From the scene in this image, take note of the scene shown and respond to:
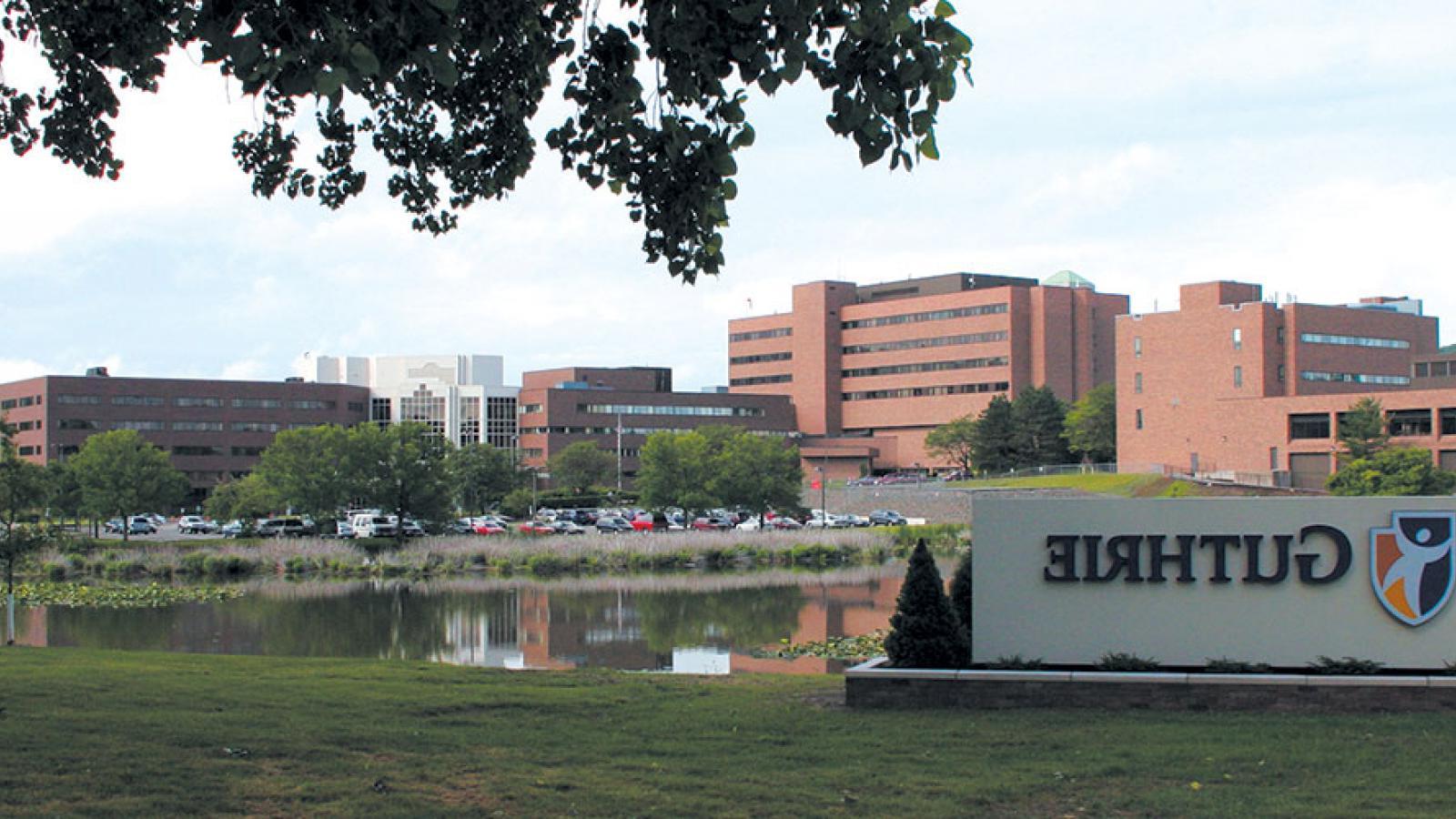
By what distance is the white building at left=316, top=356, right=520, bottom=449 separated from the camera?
131500mm

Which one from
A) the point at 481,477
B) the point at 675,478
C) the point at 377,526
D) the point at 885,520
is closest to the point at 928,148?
the point at 377,526

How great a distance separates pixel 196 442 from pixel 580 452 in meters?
34.9

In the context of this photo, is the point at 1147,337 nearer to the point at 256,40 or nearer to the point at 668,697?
the point at 668,697

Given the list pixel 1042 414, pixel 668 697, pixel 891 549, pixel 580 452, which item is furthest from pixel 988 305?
pixel 668 697

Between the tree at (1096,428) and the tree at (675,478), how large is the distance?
47.4 m

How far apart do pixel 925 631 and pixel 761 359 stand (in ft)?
456

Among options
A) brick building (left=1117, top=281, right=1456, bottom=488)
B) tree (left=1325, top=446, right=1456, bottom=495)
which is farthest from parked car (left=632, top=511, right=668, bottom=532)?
brick building (left=1117, top=281, right=1456, bottom=488)

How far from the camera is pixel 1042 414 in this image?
4663 inches

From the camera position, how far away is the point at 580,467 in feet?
363

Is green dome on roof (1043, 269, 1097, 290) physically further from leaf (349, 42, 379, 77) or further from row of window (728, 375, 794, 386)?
leaf (349, 42, 379, 77)

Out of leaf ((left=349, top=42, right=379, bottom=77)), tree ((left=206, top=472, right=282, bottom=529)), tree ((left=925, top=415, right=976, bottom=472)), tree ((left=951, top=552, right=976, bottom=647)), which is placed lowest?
tree ((left=206, top=472, right=282, bottom=529))

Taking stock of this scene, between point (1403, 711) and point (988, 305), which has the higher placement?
point (988, 305)

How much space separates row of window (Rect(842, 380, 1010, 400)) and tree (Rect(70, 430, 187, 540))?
83521 mm

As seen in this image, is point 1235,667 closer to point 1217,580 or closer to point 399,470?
point 1217,580
